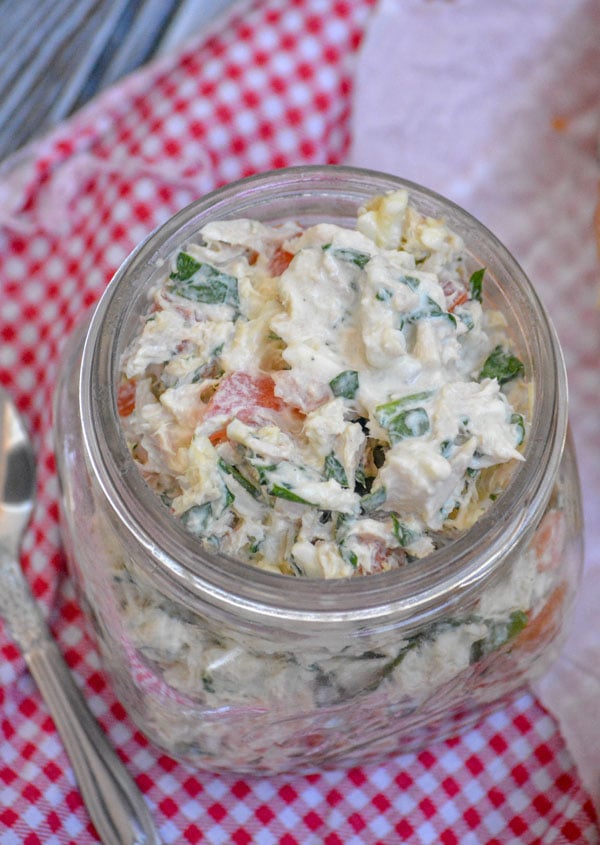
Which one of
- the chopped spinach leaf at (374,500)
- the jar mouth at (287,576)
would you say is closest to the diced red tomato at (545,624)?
the jar mouth at (287,576)

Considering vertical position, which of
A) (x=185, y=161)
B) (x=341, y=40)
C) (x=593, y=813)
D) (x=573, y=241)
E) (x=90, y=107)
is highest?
(x=341, y=40)

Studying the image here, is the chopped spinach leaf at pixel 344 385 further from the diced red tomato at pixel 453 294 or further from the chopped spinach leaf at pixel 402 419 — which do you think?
the diced red tomato at pixel 453 294

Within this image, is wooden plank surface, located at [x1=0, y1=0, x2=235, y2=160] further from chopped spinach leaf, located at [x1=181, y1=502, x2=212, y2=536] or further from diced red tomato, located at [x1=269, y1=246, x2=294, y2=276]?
chopped spinach leaf, located at [x1=181, y1=502, x2=212, y2=536]

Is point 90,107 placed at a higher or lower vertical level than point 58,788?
higher

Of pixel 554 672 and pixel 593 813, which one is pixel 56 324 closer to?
pixel 554 672

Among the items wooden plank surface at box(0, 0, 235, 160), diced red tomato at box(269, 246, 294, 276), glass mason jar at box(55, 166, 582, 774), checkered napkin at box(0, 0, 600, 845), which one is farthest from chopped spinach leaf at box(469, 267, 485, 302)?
wooden plank surface at box(0, 0, 235, 160)

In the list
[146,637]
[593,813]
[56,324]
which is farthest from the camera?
[56,324]

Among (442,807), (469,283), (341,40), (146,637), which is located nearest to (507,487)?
(469,283)
